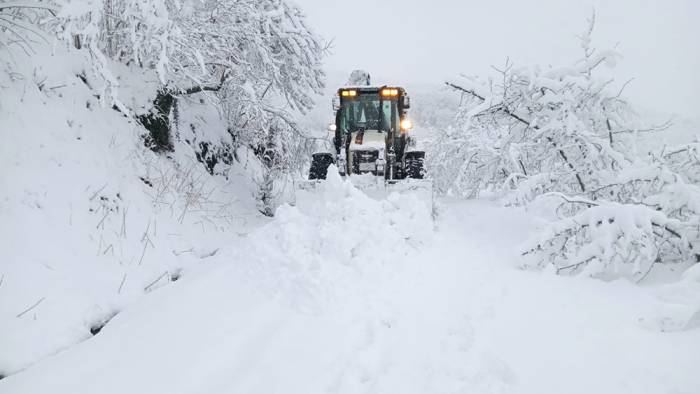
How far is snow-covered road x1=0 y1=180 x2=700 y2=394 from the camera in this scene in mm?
2816

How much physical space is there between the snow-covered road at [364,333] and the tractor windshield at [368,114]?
14.6ft

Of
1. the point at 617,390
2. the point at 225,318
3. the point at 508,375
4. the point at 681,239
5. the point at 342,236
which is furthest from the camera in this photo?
the point at 342,236

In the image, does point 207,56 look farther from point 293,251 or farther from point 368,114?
point 293,251

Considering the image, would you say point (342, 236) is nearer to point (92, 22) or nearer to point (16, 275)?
point (16, 275)

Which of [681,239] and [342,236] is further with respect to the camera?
[342,236]

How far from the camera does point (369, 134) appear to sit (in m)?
9.41

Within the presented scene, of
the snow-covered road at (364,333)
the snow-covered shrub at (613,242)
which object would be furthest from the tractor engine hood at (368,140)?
the snow-covered shrub at (613,242)

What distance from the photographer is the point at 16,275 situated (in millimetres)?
3707

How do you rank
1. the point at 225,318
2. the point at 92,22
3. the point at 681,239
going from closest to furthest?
1. the point at 225,318
2. the point at 681,239
3. the point at 92,22

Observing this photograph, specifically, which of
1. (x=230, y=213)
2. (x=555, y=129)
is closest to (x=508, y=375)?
(x=555, y=129)

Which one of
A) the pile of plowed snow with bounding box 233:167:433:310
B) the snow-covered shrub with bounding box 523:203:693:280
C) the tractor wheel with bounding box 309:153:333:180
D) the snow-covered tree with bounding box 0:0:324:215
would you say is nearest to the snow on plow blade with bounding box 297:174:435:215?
the tractor wheel with bounding box 309:153:333:180

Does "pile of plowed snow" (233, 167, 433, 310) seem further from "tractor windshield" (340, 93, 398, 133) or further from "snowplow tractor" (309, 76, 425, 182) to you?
"tractor windshield" (340, 93, 398, 133)

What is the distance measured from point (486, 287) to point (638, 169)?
2.30 metres

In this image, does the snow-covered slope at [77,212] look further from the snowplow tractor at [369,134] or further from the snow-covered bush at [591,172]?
the snow-covered bush at [591,172]
